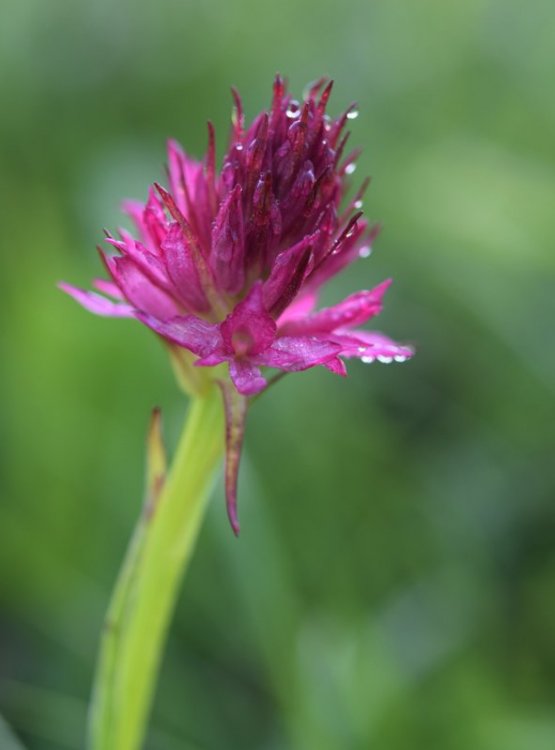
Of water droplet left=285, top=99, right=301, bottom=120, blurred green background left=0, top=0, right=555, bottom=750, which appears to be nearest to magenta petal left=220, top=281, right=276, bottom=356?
water droplet left=285, top=99, right=301, bottom=120

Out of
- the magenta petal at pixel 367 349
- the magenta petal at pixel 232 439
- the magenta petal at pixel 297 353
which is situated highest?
the magenta petal at pixel 367 349

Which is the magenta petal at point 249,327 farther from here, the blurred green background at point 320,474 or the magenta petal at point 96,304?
the blurred green background at point 320,474

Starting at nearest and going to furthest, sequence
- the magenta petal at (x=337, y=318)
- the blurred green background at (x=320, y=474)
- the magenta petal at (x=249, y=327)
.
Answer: the magenta petal at (x=249, y=327) < the magenta petal at (x=337, y=318) < the blurred green background at (x=320, y=474)

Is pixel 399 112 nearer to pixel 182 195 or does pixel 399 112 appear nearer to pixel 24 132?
pixel 24 132

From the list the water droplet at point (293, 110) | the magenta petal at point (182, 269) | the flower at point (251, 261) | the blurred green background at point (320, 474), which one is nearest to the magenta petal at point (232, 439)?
the flower at point (251, 261)

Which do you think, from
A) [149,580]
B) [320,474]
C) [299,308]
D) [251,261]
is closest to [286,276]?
[251,261]

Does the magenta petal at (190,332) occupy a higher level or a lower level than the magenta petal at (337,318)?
lower

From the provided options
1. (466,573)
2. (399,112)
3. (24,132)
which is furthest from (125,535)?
(399,112)

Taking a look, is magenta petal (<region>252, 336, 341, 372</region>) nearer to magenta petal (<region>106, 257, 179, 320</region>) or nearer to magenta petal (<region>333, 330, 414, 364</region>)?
magenta petal (<region>333, 330, 414, 364</region>)
